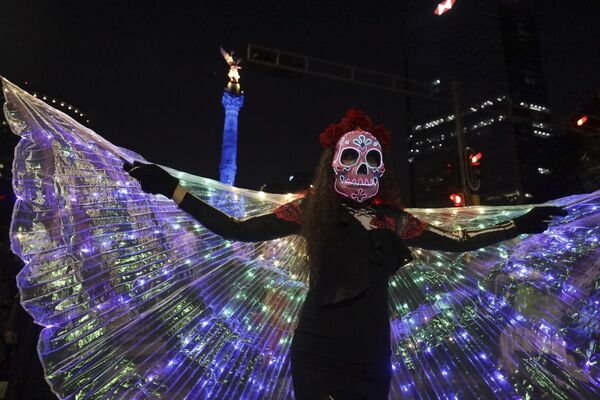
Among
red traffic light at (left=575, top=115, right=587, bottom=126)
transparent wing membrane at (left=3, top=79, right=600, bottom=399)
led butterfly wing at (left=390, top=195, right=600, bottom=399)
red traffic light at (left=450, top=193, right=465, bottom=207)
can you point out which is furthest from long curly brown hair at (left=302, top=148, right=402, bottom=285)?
red traffic light at (left=450, top=193, right=465, bottom=207)

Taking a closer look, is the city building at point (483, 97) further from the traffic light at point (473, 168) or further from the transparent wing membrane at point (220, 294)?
the transparent wing membrane at point (220, 294)

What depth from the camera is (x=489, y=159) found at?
4925 cm

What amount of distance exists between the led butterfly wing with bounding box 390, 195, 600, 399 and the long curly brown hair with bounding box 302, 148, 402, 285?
0.23 meters

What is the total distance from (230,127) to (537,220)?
3699cm

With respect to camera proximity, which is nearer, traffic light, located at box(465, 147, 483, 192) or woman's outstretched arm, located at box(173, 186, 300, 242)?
woman's outstretched arm, located at box(173, 186, 300, 242)

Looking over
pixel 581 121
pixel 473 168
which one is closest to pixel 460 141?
pixel 473 168

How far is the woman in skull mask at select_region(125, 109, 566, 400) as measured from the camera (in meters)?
1.96

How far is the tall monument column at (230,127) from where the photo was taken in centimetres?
3681

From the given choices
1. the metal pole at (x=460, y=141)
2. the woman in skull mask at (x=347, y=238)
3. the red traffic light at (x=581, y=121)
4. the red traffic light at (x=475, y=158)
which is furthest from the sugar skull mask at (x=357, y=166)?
the red traffic light at (x=475, y=158)

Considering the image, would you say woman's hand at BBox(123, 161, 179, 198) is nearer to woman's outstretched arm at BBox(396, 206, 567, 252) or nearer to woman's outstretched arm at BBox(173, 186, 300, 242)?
woman's outstretched arm at BBox(173, 186, 300, 242)

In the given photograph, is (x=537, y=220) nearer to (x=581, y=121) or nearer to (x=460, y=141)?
(x=581, y=121)

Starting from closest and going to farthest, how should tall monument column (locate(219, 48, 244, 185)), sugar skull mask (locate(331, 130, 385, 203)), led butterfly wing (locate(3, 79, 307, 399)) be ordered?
led butterfly wing (locate(3, 79, 307, 399)), sugar skull mask (locate(331, 130, 385, 203)), tall monument column (locate(219, 48, 244, 185))

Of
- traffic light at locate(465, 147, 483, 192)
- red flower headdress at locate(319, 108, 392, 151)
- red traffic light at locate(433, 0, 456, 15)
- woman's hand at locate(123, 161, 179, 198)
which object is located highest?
red traffic light at locate(433, 0, 456, 15)

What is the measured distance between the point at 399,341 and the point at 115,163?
7.07ft
